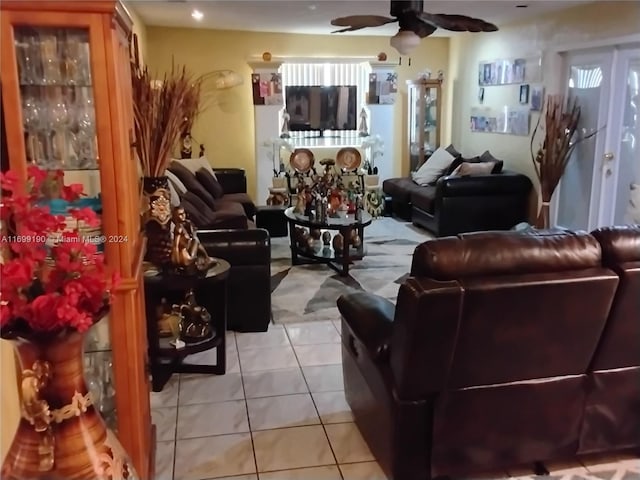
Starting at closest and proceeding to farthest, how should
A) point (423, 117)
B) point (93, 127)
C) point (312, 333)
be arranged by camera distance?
point (93, 127)
point (312, 333)
point (423, 117)

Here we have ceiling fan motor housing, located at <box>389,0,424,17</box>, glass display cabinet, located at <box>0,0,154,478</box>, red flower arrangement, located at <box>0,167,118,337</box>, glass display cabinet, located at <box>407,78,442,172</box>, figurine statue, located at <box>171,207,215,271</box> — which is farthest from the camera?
glass display cabinet, located at <box>407,78,442,172</box>

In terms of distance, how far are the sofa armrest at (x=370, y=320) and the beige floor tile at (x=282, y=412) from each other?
58 cm

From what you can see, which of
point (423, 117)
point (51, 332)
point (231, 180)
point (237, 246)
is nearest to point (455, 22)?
point (237, 246)

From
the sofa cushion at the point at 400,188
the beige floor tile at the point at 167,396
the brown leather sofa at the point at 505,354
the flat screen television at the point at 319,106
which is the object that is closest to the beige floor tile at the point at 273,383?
the beige floor tile at the point at 167,396

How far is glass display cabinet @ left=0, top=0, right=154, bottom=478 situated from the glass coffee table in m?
3.02

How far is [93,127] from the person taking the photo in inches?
76.2

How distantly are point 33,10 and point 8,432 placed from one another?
120 centimetres

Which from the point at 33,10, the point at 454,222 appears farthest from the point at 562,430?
the point at 454,222

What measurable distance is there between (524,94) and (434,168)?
1353 millimetres

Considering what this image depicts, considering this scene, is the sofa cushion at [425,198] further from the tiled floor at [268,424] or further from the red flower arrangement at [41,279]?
the red flower arrangement at [41,279]

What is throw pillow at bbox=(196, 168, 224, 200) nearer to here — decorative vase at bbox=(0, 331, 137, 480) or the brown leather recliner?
the brown leather recliner

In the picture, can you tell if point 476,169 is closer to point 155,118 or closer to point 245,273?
point 245,273

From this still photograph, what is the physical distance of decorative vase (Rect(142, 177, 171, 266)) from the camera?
110 inches

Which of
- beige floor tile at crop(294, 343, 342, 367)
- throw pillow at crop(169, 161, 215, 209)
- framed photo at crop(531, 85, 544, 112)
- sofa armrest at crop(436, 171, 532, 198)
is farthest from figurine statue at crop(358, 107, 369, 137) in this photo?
beige floor tile at crop(294, 343, 342, 367)
